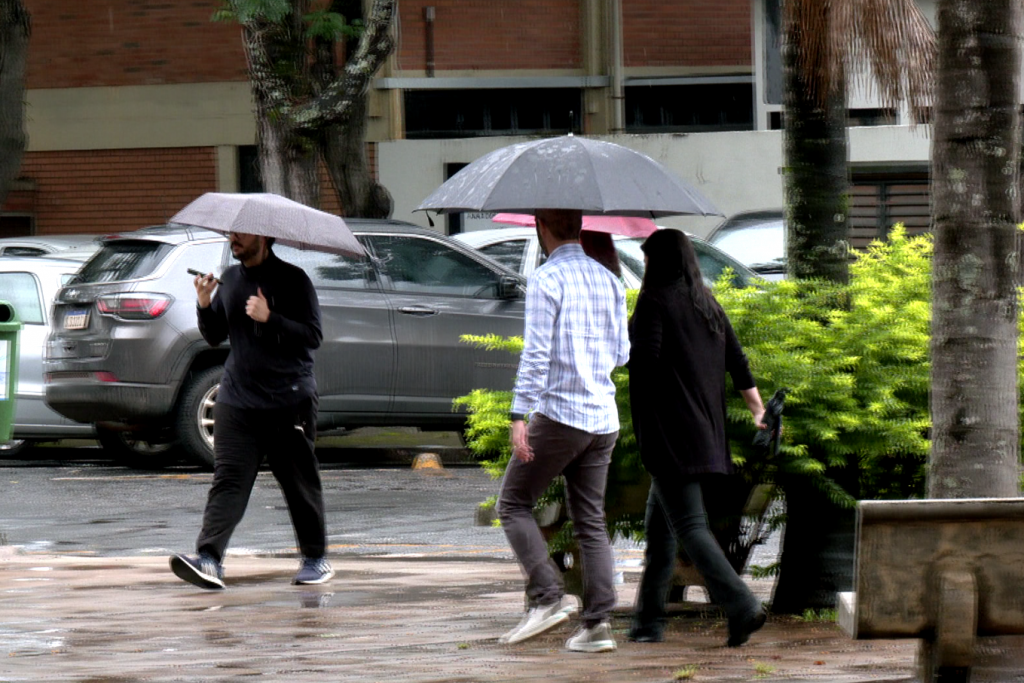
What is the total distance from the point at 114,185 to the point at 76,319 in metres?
13.0

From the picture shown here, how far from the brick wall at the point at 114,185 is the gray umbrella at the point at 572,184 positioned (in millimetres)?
19654

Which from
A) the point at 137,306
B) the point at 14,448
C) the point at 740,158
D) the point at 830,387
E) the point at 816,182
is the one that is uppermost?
the point at 740,158

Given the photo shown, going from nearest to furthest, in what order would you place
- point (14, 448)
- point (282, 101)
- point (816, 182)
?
point (816, 182)
point (14, 448)
point (282, 101)

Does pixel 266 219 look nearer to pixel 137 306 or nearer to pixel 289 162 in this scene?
pixel 137 306

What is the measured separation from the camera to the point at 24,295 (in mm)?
15367

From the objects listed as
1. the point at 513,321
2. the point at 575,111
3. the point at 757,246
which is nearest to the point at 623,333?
the point at 513,321

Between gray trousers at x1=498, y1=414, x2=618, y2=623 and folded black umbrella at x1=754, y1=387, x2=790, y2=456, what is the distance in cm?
53

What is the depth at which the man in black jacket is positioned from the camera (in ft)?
28.0

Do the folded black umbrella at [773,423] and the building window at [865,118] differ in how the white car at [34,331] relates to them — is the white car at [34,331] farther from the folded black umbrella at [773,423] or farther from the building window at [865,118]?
the building window at [865,118]

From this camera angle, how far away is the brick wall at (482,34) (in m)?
25.6

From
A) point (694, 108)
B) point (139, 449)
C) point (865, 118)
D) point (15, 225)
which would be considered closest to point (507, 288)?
point (139, 449)

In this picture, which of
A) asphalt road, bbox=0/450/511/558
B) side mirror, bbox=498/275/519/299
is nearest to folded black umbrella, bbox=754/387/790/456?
asphalt road, bbox=0/450/511/558

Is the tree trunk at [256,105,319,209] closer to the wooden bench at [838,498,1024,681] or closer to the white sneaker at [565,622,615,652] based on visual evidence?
the white sneaker at [565,622,615,652]

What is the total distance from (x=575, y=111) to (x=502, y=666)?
1994cm
